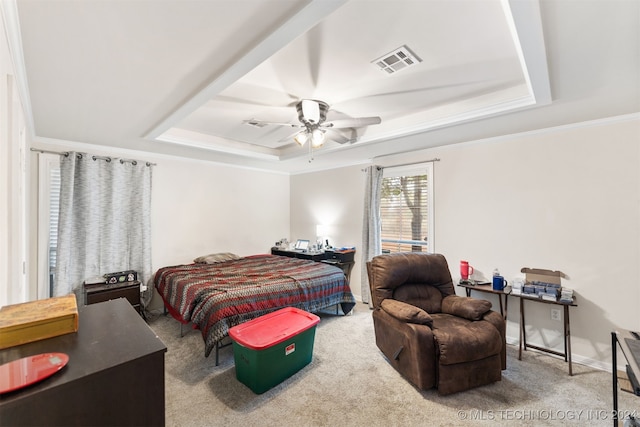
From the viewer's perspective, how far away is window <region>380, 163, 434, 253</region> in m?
3.83

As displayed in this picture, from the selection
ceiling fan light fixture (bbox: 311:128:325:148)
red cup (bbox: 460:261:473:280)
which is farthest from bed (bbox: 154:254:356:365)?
ceiling fan light fixture (bbox: 311:128:325:148)

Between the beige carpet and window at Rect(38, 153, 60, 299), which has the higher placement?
window at Rect(38, 153, 60, 299)

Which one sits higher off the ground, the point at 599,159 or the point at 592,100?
the point at 592,100

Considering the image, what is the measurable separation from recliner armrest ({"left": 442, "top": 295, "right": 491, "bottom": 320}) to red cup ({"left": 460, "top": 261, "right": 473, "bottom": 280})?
620 mm

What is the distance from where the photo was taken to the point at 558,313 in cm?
285

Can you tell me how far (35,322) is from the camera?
87cm

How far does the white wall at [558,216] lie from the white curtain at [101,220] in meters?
4.07

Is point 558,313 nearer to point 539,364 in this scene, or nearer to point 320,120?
point 539,364

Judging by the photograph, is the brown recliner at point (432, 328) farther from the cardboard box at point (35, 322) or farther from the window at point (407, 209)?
the cardboard box at point (35, 322)

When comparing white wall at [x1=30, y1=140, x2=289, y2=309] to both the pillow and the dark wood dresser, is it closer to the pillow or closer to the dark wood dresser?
the pillow

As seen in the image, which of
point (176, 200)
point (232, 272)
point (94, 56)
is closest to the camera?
point (94, 56)

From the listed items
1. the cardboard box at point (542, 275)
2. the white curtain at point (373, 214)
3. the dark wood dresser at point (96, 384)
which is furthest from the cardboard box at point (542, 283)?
the dark wood dresser at point (96, 384)

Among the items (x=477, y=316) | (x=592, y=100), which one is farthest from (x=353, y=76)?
(x=477, y=316)

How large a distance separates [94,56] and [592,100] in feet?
11.9
